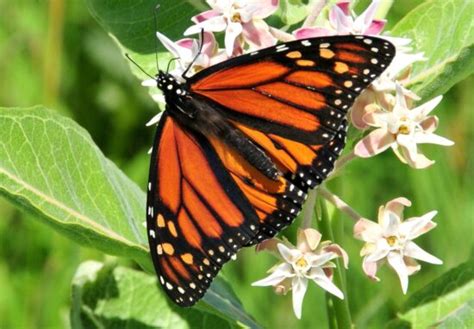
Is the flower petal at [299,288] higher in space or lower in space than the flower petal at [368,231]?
lower

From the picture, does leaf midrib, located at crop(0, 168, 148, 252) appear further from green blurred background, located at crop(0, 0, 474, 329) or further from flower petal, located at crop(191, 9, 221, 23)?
green blurred background, located at crop(0, 0, 474, 329)

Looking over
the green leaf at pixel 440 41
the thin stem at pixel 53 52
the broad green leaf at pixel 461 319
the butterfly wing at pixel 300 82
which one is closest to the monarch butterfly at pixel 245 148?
the butterfly wing at pixel 300 82

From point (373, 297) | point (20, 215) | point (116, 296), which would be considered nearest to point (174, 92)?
point (116, 296)

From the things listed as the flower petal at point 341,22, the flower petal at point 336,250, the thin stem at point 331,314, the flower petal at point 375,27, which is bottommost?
the thin stem at point 331,314

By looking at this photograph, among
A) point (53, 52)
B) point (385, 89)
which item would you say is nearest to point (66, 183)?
point (385, 89)

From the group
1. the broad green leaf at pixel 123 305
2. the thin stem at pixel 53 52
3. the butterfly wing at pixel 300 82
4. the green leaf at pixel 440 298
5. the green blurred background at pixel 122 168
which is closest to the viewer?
the butterfly wing at pixel 300 82

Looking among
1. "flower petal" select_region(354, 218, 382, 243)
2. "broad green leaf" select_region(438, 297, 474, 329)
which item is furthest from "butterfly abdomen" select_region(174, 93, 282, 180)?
"broad green leaf" select_region(438, 297, 474, 329)

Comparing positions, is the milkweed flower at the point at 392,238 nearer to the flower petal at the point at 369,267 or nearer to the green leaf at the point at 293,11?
the flower petal at the point at 369,267
